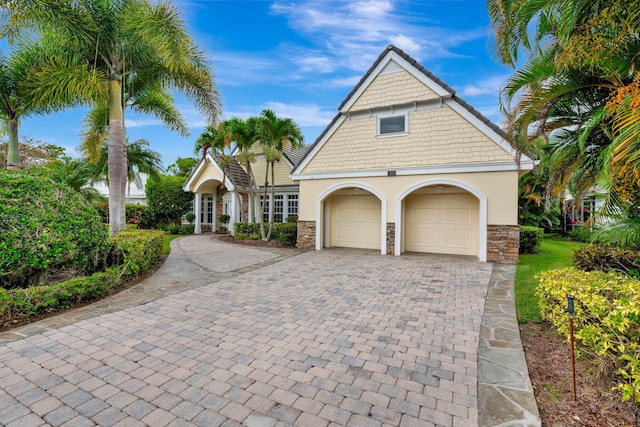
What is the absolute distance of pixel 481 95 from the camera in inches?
465

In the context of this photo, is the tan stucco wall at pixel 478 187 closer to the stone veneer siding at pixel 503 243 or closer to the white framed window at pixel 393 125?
the stone veneer siding at pixel 503 243

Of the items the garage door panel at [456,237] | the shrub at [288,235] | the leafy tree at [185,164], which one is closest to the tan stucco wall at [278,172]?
the shrub at [288,235]

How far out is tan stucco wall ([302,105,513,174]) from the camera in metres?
10.7

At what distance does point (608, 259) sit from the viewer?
691 centimetres

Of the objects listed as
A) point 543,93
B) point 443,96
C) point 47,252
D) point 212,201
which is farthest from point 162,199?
point 543,93

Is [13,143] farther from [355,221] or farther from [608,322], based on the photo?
[608,322]

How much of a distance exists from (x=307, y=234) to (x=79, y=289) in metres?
9.00

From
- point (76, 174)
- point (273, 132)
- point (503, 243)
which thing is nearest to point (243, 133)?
point (273, 132)

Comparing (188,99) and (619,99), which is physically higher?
(188,99)

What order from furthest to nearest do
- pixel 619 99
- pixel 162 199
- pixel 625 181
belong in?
pixel 162 199
pixel 625 181
pixel 619 99

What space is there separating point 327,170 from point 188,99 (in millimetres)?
6202

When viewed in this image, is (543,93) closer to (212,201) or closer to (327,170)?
(327,170)

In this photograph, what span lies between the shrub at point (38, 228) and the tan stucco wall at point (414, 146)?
887cm

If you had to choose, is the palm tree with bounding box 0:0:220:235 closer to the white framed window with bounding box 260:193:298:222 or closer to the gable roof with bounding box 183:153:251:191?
the gable roof with bounding box 183:153:251:191
